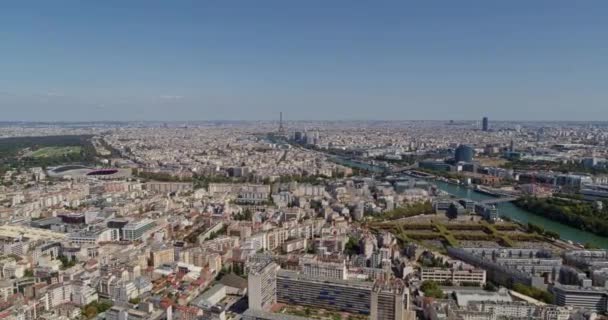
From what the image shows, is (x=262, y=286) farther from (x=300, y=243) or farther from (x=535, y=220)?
(x=535, y=220)

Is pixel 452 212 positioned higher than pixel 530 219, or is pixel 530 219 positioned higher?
pixel 452 212

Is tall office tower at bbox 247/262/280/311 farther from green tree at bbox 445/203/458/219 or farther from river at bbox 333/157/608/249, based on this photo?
river at bbox 333/157/608/249

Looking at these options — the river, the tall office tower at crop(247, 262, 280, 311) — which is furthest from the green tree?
the tall office tower at crop(247, 262, 280, 311)

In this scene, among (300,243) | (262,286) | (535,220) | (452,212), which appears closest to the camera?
(262,286)

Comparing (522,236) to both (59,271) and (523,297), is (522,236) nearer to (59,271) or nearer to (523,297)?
(523,297)

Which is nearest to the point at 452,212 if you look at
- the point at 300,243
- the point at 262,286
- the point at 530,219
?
the point at 530,219

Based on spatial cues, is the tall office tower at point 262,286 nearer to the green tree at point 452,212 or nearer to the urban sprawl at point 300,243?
the urban sprawl at point 300,243
